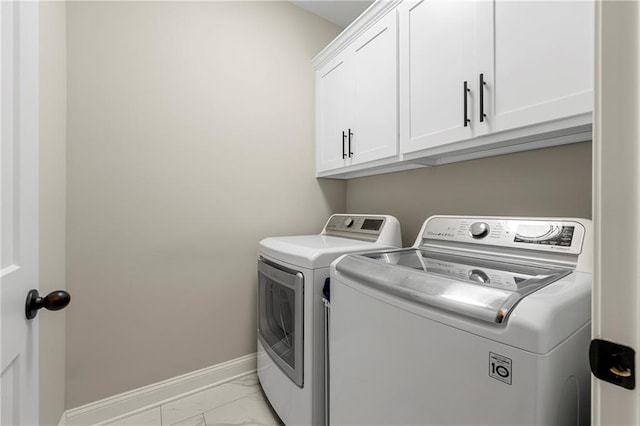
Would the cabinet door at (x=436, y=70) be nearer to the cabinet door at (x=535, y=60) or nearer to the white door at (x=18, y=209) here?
the cabinet door at (x=535, y=60)

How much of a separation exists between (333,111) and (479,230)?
126cm

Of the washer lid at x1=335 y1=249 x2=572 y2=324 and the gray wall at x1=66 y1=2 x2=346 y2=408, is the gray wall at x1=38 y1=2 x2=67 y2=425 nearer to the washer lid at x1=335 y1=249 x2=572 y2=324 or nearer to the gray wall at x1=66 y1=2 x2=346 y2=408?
the gray wall at x1=66 y1=2 x2=346 y2=408

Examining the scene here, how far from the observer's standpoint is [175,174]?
169 cm

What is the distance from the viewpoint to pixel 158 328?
1636mm

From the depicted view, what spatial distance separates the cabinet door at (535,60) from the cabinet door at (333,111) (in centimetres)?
87

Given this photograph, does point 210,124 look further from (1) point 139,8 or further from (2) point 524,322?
(2) point 524,322

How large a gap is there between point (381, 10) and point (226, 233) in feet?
5.25

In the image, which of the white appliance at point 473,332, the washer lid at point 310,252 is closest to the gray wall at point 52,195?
the washer lid at point 310,252

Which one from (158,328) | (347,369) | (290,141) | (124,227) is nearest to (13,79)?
(124,227)

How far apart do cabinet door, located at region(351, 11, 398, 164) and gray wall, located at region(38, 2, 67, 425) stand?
1447 mm

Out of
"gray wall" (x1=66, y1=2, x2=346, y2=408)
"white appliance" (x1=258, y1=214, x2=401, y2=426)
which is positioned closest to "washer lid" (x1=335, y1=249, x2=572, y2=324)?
"white appliance" (x1=258, y1=214, x2=401, y2=426)

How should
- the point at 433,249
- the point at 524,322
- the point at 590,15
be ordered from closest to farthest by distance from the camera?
the point at 524,322
the point at 590,15
the point at 433,249

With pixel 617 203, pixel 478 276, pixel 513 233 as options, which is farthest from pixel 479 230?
pixel 617 203

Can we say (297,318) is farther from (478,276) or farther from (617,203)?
(617,203)
